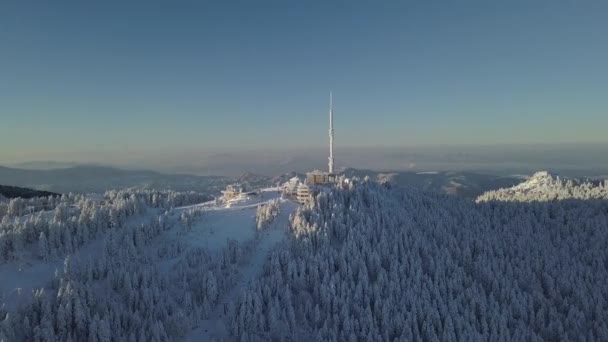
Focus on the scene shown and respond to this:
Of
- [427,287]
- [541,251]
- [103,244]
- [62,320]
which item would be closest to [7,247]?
[103,244]

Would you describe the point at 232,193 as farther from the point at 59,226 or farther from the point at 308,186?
the point at 59,226

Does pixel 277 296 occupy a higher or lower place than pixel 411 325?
higher

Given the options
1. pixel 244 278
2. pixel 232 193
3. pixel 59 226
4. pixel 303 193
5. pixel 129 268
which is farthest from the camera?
pixel 232 193

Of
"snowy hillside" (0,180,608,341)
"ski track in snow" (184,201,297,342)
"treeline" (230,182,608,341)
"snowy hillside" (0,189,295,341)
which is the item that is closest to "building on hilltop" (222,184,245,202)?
"snowy hillside" (0,180,608,341)

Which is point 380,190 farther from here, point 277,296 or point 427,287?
point 277,296

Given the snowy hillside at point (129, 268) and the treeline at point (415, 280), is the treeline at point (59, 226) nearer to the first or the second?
the snowy hillside at point (129, 268)

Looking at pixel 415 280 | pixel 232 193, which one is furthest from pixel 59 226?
pixel 415 280

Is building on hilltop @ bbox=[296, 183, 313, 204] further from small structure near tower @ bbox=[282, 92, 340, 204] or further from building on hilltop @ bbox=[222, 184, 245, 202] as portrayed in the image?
building on hilltop @ bbox=[222, 184, 245, 202]

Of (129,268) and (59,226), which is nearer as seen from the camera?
(129,268)
